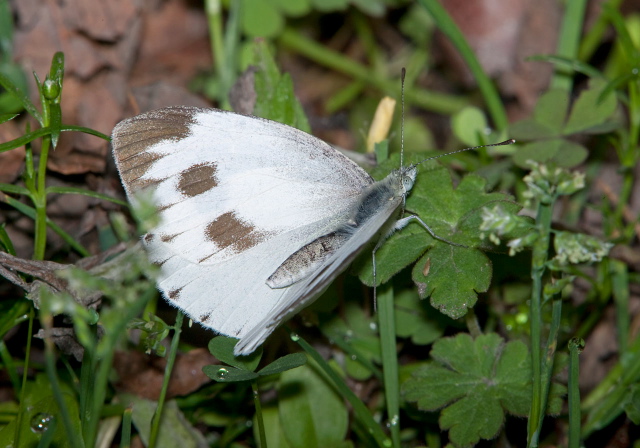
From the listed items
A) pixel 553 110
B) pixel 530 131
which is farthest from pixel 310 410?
pixel 553 110

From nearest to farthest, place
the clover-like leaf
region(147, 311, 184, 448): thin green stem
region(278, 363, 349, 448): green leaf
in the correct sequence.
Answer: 1. region(147, 311, 184, 448): thin green stem
2. the clover-like leaf
3. region(278, 363, 349, 448): green leaf

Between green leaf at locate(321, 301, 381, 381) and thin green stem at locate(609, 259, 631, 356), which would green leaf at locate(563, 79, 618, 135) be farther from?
green leaf at locate(321, 301, 381, 381)

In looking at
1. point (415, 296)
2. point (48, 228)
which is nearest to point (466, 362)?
point (415, 296)

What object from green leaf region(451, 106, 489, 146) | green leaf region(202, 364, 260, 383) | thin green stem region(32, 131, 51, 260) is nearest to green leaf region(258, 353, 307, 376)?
green leaf region(202, 364, 260, 383)

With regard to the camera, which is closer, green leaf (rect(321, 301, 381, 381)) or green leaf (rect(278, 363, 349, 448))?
green leaf (rect(278, 363, 349, 448))

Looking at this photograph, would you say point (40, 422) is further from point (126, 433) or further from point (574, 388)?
point (574, 388)

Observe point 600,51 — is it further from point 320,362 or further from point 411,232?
point 320,362

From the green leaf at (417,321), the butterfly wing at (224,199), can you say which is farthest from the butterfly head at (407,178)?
the green leaf at (417,321)
